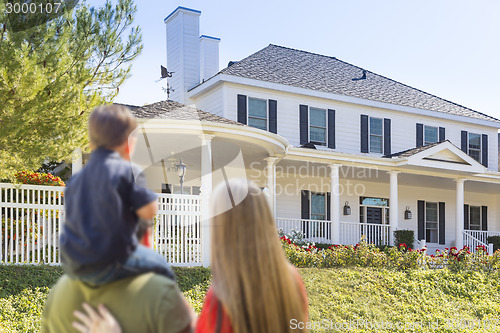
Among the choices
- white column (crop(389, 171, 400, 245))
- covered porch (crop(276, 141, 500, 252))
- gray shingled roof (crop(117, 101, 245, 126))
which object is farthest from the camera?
white column (crop(389, 171, 400, 245))

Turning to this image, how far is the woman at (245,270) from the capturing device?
6.19 feet

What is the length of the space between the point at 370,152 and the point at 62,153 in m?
12.9

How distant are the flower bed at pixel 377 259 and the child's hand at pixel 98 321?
1005 cm

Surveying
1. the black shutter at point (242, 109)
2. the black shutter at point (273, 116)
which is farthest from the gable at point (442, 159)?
the black shutter at point (242, 109)

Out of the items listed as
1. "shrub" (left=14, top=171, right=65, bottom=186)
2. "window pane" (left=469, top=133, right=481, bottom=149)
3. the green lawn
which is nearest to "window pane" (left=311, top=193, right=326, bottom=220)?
the green lawn

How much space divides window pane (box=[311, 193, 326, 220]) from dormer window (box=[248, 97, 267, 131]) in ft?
10.6

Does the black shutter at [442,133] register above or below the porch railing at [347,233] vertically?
above

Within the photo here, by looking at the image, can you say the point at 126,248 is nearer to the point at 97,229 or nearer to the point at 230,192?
the point at 97,229

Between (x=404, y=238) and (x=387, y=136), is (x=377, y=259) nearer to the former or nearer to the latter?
(x=404, y=238)

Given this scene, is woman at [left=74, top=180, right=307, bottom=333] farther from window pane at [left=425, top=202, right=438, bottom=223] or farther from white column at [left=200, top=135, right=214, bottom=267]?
window pane at [left=425, top=202, right=438, bottom=223]

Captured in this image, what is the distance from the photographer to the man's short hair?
6.31 feet

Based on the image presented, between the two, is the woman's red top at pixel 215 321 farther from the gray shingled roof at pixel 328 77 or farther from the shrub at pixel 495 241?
the shrub at pixel 495 241

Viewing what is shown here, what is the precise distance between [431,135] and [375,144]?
9.50 ft

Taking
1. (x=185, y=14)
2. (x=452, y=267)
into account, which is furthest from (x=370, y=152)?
(x=185, y=14)
